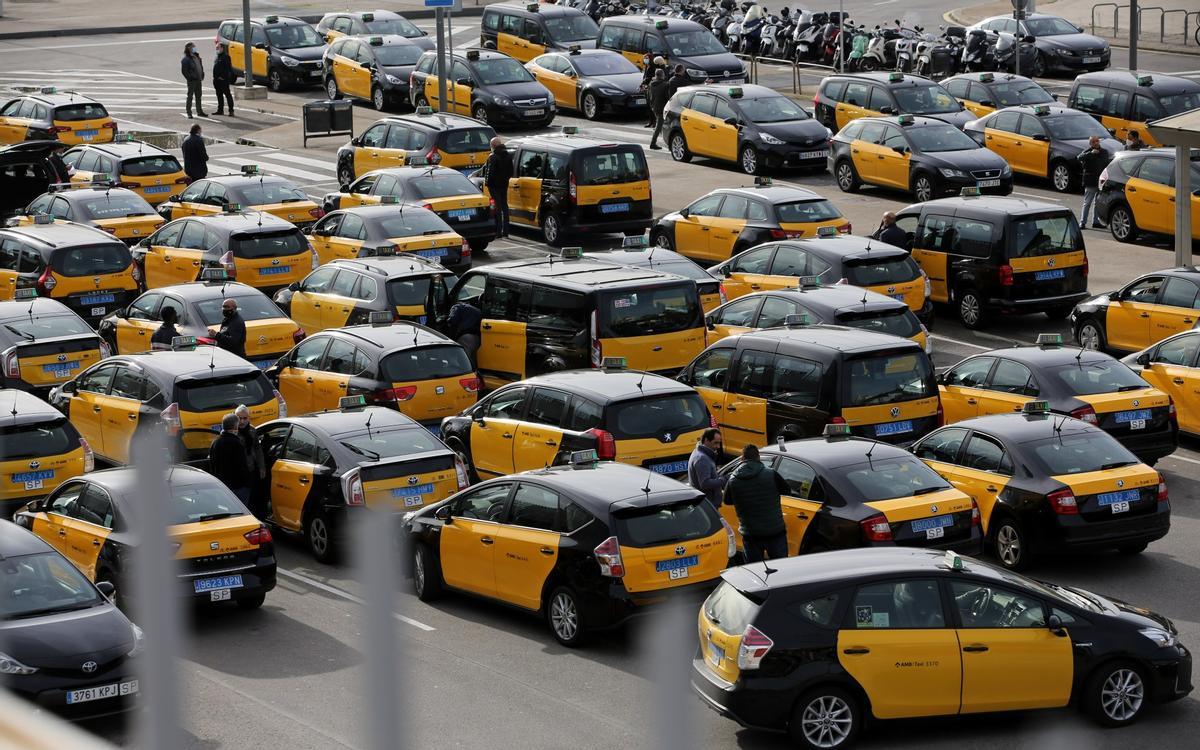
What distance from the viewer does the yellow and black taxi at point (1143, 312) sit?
70.7 ft

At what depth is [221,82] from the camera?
41594mm

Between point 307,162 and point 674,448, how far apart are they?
22.4m

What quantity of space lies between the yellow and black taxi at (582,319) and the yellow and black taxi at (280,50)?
25320 mm

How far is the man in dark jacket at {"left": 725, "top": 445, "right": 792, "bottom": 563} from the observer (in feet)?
47.3

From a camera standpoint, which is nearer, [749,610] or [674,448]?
[749,610]

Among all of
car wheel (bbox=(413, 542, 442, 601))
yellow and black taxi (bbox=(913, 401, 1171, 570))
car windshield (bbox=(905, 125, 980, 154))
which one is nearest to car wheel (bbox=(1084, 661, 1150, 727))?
yellow and black taxi (bbox=(913, 401, 1171, 570))

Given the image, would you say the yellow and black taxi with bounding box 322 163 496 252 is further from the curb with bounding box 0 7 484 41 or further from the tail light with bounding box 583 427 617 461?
the curb with bounding box 0 7 484 41

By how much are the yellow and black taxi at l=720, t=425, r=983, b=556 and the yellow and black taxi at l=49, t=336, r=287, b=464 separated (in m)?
5.99

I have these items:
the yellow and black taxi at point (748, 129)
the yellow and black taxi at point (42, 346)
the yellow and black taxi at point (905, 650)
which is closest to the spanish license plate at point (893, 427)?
the yellow and black taxi at point (905, 650)

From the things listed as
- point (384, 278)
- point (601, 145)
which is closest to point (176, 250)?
point (384, 278)

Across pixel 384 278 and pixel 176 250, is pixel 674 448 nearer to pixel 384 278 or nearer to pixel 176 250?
pixel 384 278

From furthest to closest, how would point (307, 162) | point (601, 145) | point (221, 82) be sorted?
point (221, 82) → point (307, 162) → point (601, 145)

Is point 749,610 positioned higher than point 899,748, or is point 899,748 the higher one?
point 749,610

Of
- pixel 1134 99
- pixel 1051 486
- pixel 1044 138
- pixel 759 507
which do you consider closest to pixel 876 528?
pixel 759 507
